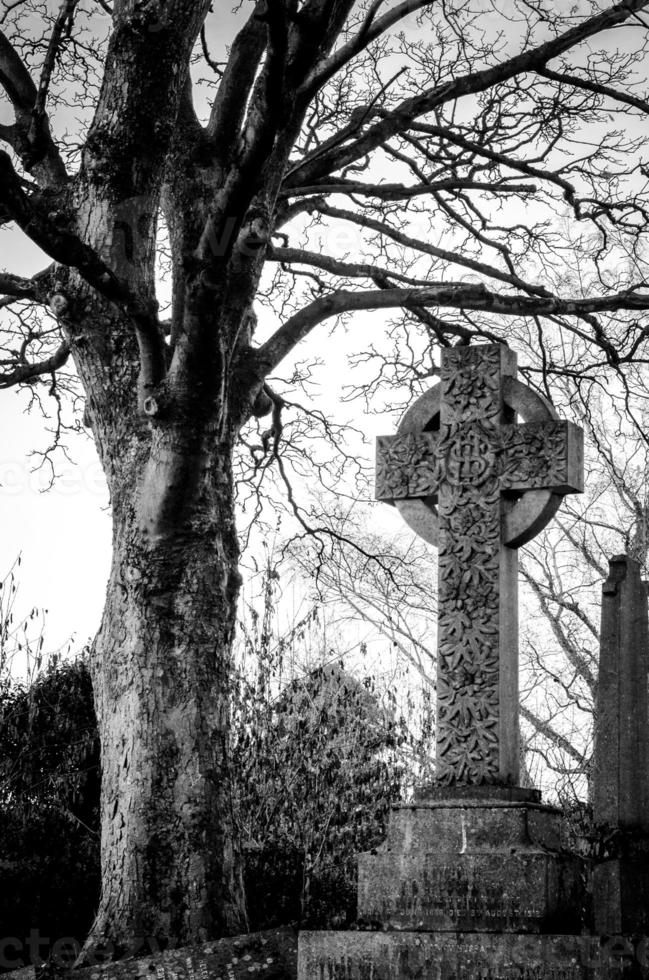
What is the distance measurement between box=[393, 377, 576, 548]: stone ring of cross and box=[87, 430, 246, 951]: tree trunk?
6.22 ft

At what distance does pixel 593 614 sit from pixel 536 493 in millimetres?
14845

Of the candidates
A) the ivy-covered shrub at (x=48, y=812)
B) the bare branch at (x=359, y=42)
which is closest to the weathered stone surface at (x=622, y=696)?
the ivy-covered shrub at (x=48, y=812)

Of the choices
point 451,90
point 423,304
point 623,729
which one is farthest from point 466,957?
point 451,90

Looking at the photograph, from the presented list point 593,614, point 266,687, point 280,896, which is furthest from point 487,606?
point 593,614

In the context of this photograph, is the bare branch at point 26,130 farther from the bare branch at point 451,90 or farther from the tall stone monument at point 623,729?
the tall stone monument at point 623,729

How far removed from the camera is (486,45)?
37.4ft

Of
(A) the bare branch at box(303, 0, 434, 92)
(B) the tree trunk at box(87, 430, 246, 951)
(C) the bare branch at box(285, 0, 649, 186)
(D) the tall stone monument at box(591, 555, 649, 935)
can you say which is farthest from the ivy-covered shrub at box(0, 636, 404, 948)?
(A) the bare branch at box(303, 0, 434, 92)

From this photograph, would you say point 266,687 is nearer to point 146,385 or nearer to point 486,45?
point 146,385

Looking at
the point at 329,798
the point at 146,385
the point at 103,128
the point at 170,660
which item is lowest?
the point at 329,798

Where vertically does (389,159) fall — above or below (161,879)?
above

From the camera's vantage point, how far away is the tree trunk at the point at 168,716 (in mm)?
7281

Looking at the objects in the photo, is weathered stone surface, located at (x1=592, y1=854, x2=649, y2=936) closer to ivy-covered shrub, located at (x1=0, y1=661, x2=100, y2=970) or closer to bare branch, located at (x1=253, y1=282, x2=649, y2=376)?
ivy-covered shrub, located at (x1=0, y1=661, x2=100, y2=970)

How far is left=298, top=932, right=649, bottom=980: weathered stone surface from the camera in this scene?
191 inches

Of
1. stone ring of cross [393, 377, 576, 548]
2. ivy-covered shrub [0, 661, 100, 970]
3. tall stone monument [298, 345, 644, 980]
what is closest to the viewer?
tall stone monument [298, 345, 644, 980]
